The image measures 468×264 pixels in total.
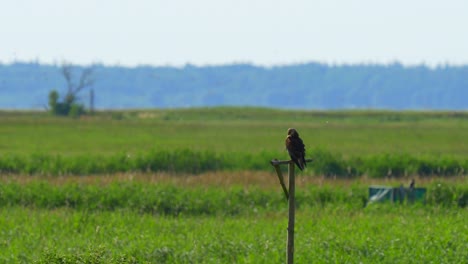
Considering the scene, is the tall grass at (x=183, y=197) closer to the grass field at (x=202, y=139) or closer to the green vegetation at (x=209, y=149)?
the green vegetation at (x=209, y=149)

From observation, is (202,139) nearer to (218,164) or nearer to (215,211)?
(218,164)

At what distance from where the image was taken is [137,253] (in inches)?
727

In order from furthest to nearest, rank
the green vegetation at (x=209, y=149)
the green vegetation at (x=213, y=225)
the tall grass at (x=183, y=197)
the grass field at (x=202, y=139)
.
A: 1. the grass field at (x=202, y=139)
2. the green vegetation at (x=209, y=149)
3. the tall grass at (x=183, y=197)
4. the green vegetation at (x=213, y=225)

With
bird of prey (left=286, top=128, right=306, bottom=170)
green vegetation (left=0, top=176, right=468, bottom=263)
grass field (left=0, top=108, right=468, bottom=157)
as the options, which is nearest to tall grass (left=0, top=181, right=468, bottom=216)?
green vegetation (left=0, top=176, right=468, bottom=263)

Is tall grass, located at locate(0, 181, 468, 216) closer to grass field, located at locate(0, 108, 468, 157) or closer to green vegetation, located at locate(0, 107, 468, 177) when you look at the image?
green vegetation, located at locate(0, 107, 468, 177)

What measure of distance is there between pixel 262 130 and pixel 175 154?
136 feet

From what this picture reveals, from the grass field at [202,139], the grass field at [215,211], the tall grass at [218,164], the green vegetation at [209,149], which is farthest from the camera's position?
the grass field at [202,139]

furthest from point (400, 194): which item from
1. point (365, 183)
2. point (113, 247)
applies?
point (113, 247)

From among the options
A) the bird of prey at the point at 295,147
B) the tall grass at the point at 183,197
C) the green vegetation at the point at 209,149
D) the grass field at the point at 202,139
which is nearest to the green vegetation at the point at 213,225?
the tall grass at the point at 183,197

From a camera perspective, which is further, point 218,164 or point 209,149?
point 209,149

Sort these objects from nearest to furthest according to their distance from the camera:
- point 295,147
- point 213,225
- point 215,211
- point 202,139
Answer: point 295,147 < point 213,225 < point 215,211 < point 202,139

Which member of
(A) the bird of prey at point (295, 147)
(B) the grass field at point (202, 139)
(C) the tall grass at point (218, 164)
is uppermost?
(A) the bird of prey at point (295, 147)

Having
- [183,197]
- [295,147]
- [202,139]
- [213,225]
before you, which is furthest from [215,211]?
[202,139]

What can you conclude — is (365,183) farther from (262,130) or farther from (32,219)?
(262,130)
